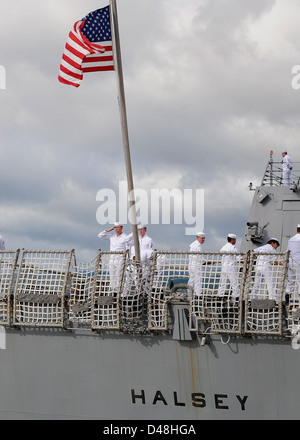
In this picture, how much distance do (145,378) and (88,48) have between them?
6.76 meters

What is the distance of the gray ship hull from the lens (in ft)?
39.1

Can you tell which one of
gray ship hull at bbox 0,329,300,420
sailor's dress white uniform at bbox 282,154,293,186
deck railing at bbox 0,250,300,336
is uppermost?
sailor's dress white uniform at bbox 282,154,293,186

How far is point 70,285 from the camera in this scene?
13133mm

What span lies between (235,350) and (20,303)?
4607mm

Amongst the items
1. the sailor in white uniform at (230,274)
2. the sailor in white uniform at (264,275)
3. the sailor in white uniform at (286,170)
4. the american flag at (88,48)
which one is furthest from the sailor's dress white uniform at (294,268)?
the sailor in white uniform at (286,170)

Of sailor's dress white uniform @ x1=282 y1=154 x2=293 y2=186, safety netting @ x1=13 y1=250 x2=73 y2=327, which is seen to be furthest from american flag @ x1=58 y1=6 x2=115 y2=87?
sailor's dress white uniform @ x1=282 y1=154 x2=293 y2=186

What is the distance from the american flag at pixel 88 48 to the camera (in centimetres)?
1296

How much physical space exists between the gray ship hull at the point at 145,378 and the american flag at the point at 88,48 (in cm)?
536

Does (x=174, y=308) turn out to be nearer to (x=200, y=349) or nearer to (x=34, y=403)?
(x=200, y=349)

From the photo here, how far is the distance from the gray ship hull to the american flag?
536cm

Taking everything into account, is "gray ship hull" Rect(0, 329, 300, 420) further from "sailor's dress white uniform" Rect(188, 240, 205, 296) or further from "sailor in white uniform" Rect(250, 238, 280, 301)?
"sailor's dress white uniform" Rect(188, 240, 205, 296)

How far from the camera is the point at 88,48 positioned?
13.0 metres
